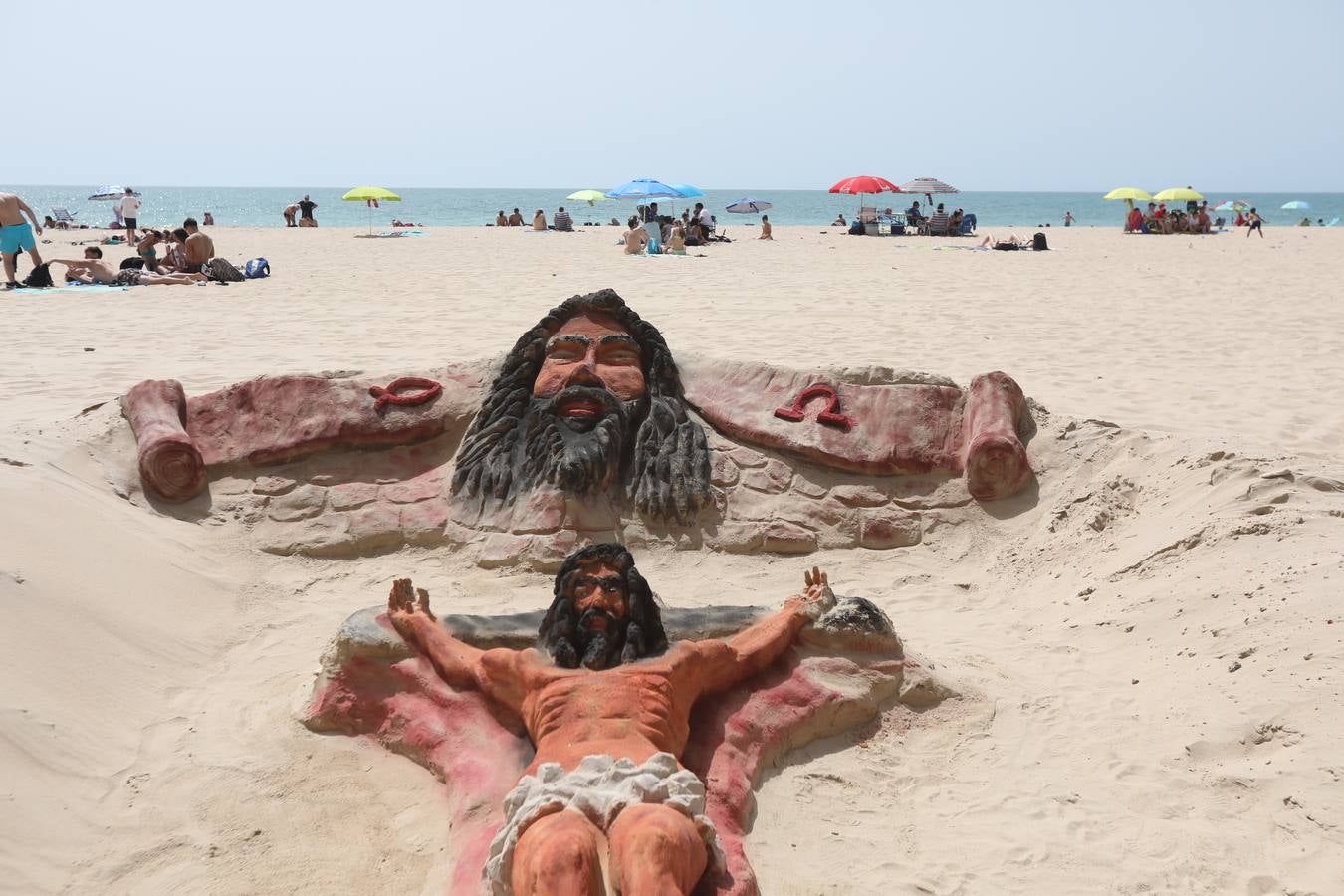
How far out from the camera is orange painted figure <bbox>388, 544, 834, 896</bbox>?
281 cm

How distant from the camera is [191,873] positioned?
3.31 m

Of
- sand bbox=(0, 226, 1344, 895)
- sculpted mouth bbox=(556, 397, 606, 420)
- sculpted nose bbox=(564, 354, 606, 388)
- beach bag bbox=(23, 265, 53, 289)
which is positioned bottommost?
sand bbox=(0, 226, 1344, 895)

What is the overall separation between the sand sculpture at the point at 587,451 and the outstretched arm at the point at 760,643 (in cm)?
157

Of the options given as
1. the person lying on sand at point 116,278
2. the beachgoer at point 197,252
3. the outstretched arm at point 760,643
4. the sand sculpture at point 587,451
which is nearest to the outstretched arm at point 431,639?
the outstretched arm at point 760,643

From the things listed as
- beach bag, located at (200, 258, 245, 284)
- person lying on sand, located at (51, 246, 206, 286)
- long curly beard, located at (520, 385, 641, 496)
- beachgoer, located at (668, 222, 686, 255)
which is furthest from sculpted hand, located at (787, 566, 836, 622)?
beachgoer, located at (668, 222, 686, 255)

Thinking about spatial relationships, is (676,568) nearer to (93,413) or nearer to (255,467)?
(255,467)

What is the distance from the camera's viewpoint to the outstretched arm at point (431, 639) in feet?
13.2

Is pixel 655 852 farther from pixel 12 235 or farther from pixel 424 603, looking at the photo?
pixel 12 235

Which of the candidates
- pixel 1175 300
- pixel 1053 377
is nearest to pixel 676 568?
pixel 1053 377

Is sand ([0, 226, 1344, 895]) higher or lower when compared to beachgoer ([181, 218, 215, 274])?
lower

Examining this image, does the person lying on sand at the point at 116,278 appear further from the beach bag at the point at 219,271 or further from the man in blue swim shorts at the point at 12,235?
the man in blue swim shorts at the point at 12,235

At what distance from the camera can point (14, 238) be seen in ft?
47.9

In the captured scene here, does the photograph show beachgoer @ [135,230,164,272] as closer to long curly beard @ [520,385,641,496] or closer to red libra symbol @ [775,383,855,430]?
long curly beard @ [520,385,641,496]

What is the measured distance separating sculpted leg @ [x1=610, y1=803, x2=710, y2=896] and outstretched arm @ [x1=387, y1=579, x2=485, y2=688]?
1.22 metres
